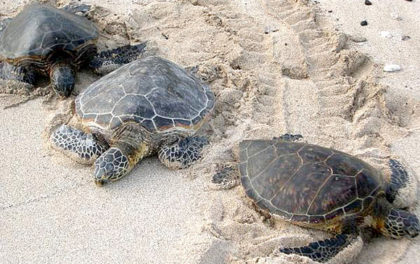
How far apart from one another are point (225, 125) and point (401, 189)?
4.80 feet

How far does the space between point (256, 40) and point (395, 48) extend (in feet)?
4.55

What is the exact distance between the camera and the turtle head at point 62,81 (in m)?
4.28

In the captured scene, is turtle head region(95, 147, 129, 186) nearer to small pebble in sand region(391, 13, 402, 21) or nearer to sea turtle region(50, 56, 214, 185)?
sea turtle region(50, 56, 214, 185)

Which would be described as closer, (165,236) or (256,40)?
(165,236)

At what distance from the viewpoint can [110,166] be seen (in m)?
3.51

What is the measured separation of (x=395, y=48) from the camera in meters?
4.89

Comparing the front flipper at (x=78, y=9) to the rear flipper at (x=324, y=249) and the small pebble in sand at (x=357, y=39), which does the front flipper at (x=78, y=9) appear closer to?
the small pebble in sand at (x=357, y=39)

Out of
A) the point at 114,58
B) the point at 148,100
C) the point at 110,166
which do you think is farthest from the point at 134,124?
the point at 114,58

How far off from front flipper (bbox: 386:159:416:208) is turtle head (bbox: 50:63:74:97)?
108 inches

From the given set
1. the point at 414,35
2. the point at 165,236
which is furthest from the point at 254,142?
the point at 414,35

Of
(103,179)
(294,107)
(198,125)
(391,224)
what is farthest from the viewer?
(294,107)

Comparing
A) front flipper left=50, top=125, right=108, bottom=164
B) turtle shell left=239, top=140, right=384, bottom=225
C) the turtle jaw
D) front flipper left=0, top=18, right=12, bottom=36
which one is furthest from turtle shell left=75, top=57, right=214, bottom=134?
front flipper left=0, top=18, right=12, bottom=36

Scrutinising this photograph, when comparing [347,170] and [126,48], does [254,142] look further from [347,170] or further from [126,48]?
[126,48]

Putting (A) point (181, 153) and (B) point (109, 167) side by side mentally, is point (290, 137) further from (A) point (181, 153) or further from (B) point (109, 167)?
(B) point (109, 167)
